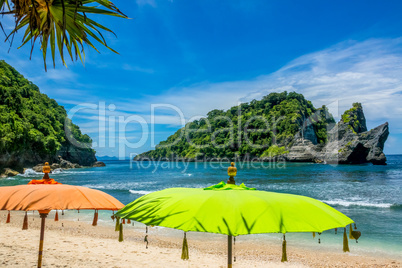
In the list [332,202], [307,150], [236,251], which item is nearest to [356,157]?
[307,150]

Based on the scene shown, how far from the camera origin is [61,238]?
38.8ft

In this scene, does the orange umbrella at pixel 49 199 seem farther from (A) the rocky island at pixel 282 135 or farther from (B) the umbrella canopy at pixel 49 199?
(A) the rocky island at pixel 282 135

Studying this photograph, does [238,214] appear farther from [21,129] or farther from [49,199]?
[21,129]

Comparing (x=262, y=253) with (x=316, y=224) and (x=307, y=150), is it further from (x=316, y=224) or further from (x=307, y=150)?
(x=307, y=150)

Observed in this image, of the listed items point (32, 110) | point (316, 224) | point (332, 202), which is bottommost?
point (332, 202)

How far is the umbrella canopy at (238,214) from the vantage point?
2.41 meters

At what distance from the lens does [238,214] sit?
2.48 meters

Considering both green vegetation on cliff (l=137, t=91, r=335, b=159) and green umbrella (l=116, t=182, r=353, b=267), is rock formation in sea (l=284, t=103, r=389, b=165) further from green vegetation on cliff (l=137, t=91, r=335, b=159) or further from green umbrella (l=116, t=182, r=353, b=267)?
green umbrella (l=116, t=182, r=353, b=267)

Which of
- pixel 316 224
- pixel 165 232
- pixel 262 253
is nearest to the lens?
pixel 316 224

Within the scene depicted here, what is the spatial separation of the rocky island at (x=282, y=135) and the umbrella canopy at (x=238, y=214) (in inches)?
3417

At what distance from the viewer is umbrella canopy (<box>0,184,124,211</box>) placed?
3676 mm

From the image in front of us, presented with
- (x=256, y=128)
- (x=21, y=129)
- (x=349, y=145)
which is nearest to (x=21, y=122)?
(x=21, y=129)

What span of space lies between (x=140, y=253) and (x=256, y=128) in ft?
363

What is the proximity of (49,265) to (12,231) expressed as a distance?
5866 millimetres
